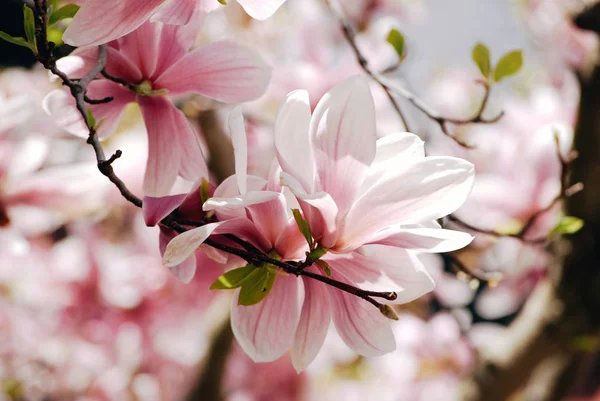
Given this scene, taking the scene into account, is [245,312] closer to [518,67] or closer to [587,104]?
[518,67]

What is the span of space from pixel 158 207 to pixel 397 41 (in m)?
0.30

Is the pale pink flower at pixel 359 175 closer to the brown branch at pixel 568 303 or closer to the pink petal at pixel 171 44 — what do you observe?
the pink petal at pixel 171 44

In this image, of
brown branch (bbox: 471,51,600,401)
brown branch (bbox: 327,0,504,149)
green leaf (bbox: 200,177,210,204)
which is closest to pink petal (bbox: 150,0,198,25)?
green leaf (bbox: 200,177,210,204)

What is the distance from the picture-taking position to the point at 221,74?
1.43 feet

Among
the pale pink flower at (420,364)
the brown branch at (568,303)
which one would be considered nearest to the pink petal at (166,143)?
the brown branch at (568,303)

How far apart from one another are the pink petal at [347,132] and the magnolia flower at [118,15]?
0.07 m

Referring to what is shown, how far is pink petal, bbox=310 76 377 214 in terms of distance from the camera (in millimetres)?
346

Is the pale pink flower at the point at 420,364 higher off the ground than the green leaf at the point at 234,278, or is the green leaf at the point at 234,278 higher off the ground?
the green leaf at the point at 234,278

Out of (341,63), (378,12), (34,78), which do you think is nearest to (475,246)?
(341,63)

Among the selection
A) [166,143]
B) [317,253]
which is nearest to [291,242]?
[317,253]

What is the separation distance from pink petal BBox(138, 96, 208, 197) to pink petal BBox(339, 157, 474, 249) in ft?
0.50

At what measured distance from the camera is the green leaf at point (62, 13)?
40 centimetres

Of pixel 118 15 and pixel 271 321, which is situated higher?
pixel 118 15

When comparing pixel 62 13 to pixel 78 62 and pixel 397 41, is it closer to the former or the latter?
pixel 78 62
